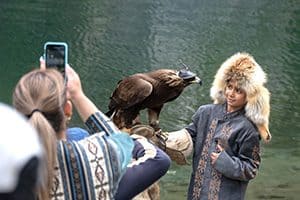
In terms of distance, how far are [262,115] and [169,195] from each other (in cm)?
314

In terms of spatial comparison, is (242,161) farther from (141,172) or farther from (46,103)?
(46,103)

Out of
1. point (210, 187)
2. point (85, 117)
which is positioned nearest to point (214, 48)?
point (210, 187)

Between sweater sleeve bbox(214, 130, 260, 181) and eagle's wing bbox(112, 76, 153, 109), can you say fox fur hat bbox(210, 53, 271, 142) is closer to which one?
sweater sleeve bbox(214, 130, 260, 181)

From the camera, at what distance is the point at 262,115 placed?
3068mm

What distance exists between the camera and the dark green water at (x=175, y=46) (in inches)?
307

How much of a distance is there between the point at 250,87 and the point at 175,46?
12.7 metres

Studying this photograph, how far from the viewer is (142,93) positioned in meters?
2.88

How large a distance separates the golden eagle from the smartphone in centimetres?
92

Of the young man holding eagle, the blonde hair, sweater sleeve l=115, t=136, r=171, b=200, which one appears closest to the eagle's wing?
the young man holding eagle

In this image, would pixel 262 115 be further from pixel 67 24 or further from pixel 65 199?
pixel 67 24

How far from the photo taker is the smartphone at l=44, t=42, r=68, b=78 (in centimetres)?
195

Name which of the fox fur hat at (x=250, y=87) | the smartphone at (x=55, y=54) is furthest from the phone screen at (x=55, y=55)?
the fox fur hat at (x=250, y=87)

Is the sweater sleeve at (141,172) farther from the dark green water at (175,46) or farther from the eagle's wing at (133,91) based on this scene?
the dark green water at (175,46)

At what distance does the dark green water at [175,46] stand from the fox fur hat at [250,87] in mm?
2917
